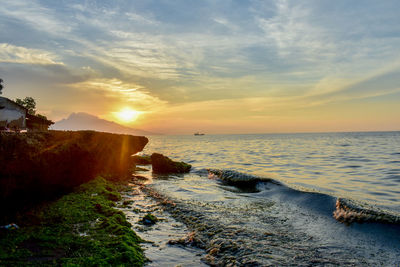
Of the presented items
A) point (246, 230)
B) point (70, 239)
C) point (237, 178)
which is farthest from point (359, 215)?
point (70, 239)

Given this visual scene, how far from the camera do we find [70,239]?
673cm

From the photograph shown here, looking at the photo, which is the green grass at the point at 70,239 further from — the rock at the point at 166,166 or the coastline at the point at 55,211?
the rock at the point at 166,166

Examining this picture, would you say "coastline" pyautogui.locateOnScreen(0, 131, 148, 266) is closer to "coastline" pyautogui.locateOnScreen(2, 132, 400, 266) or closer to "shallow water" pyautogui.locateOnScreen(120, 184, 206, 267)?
"coastline" pyautogui.locateOnScreen(2, 132, 400, 266)

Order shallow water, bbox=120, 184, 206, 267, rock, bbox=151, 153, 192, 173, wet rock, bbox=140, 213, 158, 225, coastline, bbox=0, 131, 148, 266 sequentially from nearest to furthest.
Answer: coastline, bbox=0, 131, 148, 266 < shallow water, bbox=120, 184, 206, 267 < wet rock, bbox=140, 213, 158, 225 < rock, bbox=151, 153, 192, 173

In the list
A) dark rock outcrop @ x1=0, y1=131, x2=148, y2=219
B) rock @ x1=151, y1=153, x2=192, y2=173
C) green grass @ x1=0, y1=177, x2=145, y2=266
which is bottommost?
rock @ x1=151, y1=153, x2=192, y2=173

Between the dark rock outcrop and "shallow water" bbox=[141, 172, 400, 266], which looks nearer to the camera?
"shallow water" bbox=[141, 172, 400, 266]

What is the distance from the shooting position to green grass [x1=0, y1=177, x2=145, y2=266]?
5.72m

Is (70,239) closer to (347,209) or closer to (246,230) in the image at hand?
(246,230)

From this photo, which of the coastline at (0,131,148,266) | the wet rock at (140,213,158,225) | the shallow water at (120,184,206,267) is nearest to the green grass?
the coastline at (0,131,148,266)

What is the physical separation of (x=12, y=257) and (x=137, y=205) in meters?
6.58

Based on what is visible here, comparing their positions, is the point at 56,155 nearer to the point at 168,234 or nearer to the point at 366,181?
the point at 168,234

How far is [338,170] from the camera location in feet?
71.9

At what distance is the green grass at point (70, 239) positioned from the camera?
18.8ft

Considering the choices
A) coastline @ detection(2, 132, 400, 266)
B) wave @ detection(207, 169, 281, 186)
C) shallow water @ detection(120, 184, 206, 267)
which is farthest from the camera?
wave @ detection(207, 169, 281, 186)
